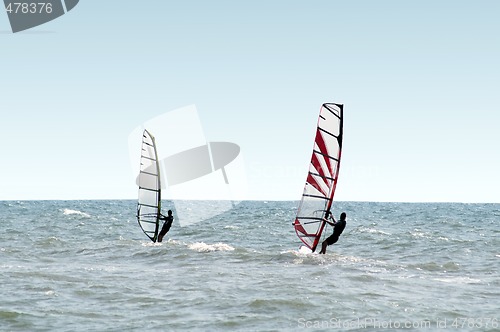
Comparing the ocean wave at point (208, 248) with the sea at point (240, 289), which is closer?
the sea at point (240, 289)

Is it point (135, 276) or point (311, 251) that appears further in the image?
point (311, 251)

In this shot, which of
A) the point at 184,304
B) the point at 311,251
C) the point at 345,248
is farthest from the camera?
the point at 345,248

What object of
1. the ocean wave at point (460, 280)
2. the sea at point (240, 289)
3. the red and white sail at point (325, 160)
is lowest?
the ocean wave at point (460, 280)

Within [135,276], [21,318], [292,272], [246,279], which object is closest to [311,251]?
[292,272]

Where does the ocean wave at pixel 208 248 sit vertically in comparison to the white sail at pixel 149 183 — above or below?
below

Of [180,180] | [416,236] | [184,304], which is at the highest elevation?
[180,180]

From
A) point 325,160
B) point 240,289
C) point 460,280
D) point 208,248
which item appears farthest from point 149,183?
point 460,280

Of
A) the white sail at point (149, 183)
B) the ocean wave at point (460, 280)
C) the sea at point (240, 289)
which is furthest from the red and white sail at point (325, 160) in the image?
the white sail at point (149, 183)

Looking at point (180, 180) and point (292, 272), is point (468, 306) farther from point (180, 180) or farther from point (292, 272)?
point (180, 180)

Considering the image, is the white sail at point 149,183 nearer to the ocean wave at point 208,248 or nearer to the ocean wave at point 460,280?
the ocean wave at point 208,248

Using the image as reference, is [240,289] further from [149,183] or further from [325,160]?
[149,183]

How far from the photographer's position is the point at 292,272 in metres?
15.7

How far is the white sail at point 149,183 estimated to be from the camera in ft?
73.0

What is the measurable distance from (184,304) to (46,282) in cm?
414
